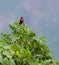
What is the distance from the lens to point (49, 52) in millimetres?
7312

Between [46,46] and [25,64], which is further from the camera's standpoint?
[46,46]

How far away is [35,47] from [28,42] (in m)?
0.24

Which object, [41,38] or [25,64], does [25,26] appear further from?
[25,64]

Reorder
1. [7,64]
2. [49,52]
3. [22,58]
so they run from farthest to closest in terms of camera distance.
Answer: [49,52]
[22,58]
[7,64]

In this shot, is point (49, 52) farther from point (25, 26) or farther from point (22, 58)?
point (22, 58)

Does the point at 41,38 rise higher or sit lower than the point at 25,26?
lower

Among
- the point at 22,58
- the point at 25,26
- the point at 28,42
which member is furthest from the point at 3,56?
the point at 25,26

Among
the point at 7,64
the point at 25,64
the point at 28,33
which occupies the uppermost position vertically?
the point at 28,33

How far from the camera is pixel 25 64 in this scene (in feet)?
12.6

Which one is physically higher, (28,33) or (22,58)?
(28,33)

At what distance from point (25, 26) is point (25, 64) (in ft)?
14.1

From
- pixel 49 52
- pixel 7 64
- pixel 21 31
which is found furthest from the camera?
pixel 21 31

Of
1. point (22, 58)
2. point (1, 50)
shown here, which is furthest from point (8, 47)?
point (22, 58)

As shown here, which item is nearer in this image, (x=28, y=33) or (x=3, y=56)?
(x=3, y=56)
